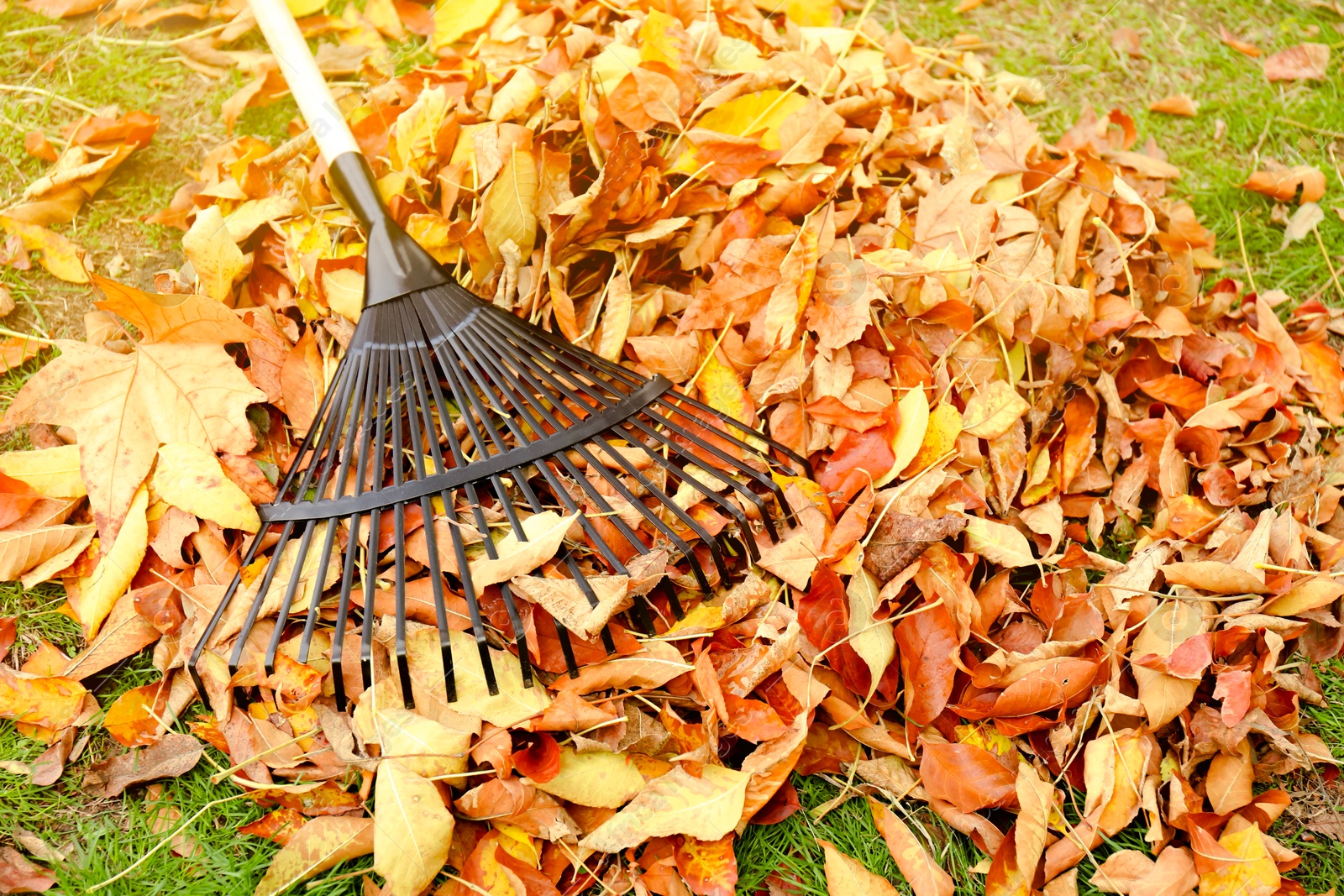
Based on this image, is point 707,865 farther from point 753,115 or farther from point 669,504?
point 753,115

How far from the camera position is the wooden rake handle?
1558mm

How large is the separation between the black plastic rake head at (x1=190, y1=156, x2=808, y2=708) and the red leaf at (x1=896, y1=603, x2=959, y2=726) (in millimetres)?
263

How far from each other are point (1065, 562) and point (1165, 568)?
15 cm

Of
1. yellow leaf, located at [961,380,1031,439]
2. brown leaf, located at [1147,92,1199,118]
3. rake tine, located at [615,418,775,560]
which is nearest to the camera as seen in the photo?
rake tine, located at [615,418,775,560]

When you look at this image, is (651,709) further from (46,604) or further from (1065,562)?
(46,604)

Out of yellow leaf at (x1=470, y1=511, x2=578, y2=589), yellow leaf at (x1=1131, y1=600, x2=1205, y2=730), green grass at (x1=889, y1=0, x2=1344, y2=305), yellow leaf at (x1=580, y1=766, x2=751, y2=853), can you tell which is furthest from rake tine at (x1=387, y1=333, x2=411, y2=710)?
green grass at (x1=889, y1=0, x2=1344, y2=305)

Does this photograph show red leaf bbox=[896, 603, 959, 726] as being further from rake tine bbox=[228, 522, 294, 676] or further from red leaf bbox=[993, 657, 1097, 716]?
rake tine bbox=[228, 522, 294, 676]

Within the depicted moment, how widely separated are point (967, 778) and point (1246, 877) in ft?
1.28

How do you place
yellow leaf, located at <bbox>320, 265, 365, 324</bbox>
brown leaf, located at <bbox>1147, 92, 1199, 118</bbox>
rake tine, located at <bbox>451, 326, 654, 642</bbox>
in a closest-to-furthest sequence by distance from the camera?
rake tine, located at <bbox>451, 326, 654, 642</bbox>
yellow leaf, located at <bbox>320, 265, 365, 324</bbox>
brown leaf, located at <bbox>1147, 92, 1199, 118</bbox>

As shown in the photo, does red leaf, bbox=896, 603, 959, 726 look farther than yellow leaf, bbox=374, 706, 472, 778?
Yes

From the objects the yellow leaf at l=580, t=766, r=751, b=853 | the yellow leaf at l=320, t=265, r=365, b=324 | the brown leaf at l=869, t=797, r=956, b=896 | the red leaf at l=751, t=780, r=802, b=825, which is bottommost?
the brown leaf at l=869, t=797, r=956, b=896

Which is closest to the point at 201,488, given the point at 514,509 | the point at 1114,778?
the point at 514,509

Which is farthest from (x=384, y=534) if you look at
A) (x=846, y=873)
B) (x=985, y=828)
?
(x=985, y=828)

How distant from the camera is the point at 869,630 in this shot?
1275 millimetres
